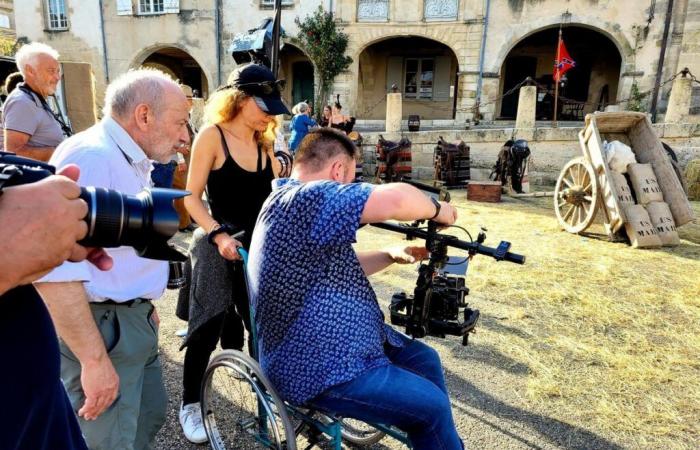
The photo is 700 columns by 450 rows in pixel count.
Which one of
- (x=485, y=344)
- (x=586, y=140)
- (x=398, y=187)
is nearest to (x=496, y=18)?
(x=586, y=140)

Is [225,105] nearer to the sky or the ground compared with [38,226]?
nearer to the sky

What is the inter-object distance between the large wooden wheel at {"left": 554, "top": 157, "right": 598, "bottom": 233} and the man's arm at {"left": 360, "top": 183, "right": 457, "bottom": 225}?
5739mm

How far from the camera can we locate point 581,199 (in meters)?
6.73

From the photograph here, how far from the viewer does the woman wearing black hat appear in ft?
7.91

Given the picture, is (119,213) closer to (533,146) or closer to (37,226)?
(37,226)

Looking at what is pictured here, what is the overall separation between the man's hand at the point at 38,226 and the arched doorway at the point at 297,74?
21.6m

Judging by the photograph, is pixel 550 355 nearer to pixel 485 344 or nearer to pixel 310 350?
pixel 485 344

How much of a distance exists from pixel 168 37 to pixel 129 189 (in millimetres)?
21517

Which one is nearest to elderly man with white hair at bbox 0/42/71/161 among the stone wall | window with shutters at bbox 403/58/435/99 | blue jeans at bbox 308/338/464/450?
blue jeans at bbox 308/338/464/450

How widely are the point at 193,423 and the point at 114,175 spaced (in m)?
1.59

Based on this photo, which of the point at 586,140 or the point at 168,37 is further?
the point at 168,37

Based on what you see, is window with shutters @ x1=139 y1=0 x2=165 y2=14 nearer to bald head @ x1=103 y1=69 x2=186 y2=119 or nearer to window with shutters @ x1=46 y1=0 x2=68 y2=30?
window with shutters @ x1=46 y1=0 x2=68 y2=30

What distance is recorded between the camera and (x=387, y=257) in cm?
228

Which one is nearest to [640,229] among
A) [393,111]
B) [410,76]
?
[393,111]
